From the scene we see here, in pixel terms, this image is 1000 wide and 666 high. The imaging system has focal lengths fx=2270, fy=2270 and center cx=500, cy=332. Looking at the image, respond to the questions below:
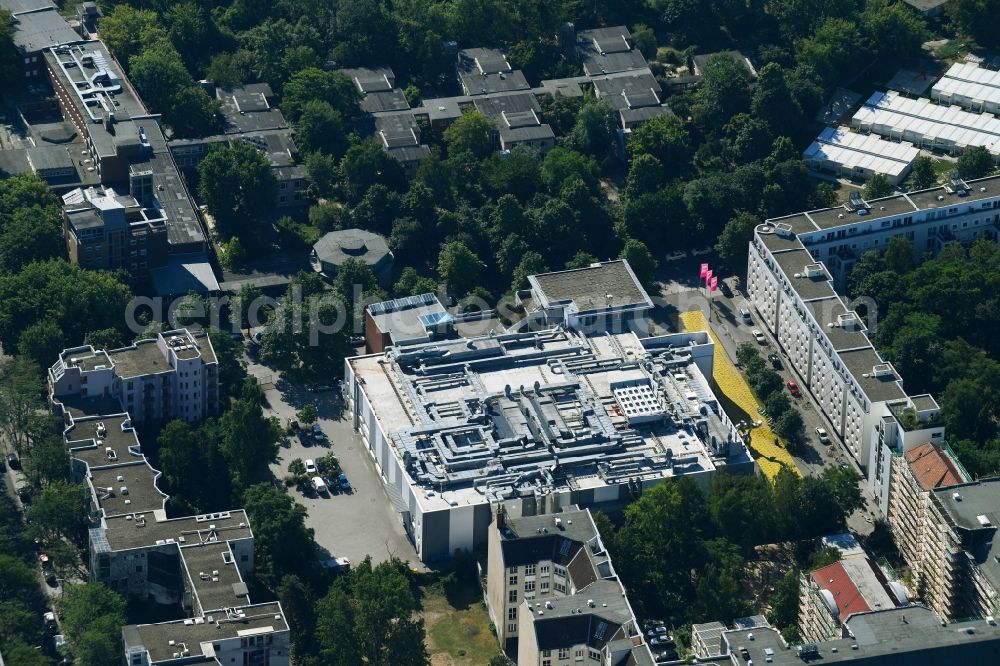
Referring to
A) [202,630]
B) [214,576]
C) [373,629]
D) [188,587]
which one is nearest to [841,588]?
[373,629]

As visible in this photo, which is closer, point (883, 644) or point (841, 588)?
point (883, 644)

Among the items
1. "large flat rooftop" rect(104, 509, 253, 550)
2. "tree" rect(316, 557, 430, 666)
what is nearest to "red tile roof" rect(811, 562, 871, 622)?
"tree" rect(316, 557, 430, 666)

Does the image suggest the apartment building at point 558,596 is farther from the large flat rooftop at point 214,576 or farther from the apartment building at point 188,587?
the large flat rooftop at point 214,576

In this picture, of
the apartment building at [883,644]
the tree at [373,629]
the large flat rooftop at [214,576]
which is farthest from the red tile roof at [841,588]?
the large flat rooftop at [214,576]

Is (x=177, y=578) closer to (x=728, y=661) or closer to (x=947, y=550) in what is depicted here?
(x=728, y=661)

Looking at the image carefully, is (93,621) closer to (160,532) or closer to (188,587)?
(188,587)

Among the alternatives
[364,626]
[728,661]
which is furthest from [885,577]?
[364,626]
